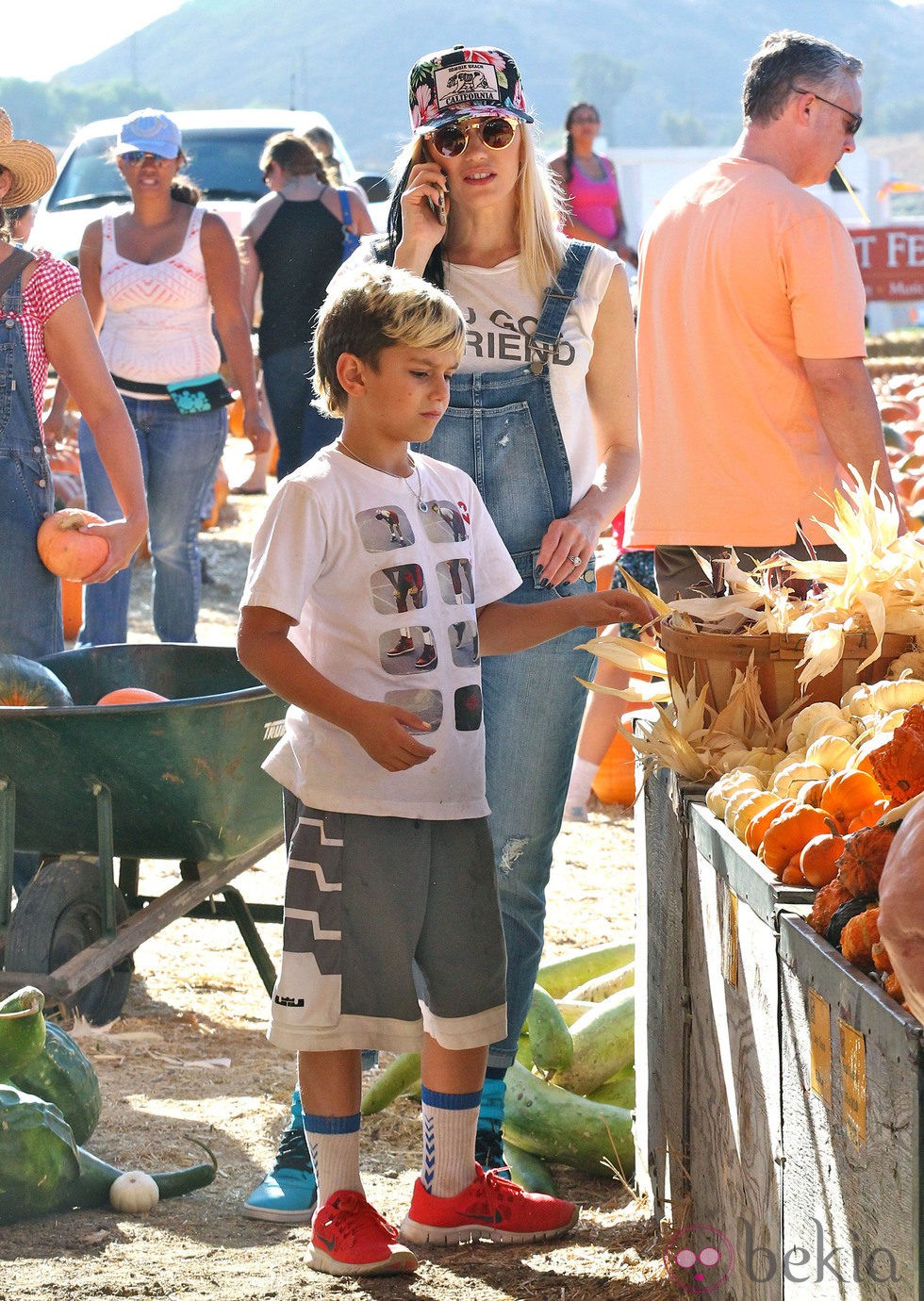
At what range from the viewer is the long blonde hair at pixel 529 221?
9.55 feet

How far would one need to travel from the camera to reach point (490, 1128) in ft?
9.55

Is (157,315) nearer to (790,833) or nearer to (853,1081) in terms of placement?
(790,833)

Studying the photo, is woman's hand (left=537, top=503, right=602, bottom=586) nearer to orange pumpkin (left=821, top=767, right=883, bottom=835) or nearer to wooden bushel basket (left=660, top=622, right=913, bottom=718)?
wooden bushel basket (left=660, top=622, right=913, bottom=718)

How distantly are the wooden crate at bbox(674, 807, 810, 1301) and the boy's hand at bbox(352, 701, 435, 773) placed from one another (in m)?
0.45

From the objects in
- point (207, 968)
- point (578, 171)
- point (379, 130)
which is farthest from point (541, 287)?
point (379, 130)

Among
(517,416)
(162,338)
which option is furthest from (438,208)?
(162,338)

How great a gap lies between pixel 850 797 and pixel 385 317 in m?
1.05

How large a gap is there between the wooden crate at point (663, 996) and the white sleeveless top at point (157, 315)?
3662 mm

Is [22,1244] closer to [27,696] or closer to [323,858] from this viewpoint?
[323,858]

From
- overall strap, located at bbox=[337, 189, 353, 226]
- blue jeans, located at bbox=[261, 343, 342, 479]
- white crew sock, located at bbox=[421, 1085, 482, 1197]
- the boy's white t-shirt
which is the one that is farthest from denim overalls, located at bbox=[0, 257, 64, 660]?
overall strap, located at bbox=[337, 189, 353, 226]

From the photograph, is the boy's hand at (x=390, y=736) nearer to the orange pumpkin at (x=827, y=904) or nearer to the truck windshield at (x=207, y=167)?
the orange pumpkin at (x=827, y=904)

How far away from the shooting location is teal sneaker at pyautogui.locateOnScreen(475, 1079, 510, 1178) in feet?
9.49

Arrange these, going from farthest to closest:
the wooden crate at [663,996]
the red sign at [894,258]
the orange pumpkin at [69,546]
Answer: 1. the red sign at [894,258]
2. the orange pumpkin at [69,546]
3. the wooden crate at [663,996]

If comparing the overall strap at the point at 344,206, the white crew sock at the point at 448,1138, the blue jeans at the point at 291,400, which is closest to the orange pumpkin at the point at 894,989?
the white crew sock at the point at 448,1138
